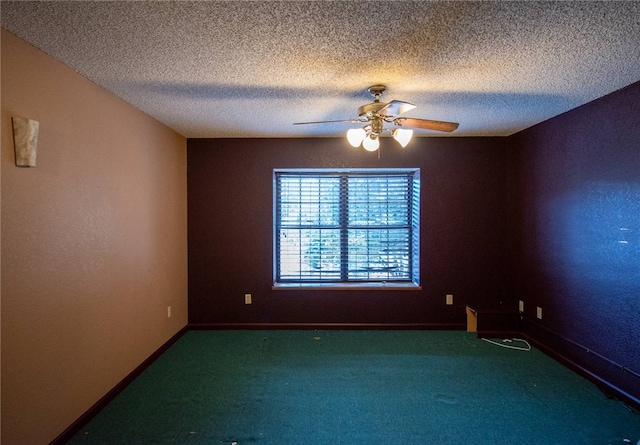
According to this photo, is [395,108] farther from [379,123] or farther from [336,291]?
[336,291]

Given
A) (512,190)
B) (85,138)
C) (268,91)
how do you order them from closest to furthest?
(85,138)
(268,91)
(512,190)

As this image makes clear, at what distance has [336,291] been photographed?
4.32 meters

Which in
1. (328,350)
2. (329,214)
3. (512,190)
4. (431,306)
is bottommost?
(328,350)

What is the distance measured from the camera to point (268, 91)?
2.64 metres

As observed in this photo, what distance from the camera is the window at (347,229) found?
4.53m

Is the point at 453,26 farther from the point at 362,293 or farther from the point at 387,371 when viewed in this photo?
→ the point at 362,293

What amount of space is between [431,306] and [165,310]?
3121mm

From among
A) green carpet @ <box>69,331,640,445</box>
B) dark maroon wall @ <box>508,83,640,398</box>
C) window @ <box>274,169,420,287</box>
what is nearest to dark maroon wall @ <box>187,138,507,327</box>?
window @ <box>274,169,420,287</box>

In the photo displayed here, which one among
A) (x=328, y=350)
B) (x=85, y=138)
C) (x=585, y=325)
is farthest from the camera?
(x=328, y=350)

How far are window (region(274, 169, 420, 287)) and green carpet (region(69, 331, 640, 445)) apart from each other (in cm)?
106

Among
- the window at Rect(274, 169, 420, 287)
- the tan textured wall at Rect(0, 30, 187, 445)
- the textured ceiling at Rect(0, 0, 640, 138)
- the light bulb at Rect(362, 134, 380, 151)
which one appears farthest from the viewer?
the window at Rect(274, 169, 420, 287)

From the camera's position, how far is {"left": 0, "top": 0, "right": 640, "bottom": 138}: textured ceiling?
162 cm

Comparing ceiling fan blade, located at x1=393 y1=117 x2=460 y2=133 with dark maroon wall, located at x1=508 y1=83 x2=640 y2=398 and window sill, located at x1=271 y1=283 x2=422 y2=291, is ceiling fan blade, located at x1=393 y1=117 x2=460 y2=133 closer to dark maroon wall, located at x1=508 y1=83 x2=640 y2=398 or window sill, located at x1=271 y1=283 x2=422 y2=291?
dark maroon wall, located at x1=508 y1=83 x2=640 y2=398

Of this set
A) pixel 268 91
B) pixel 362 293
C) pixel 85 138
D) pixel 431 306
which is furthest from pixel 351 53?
pixel 431 306
